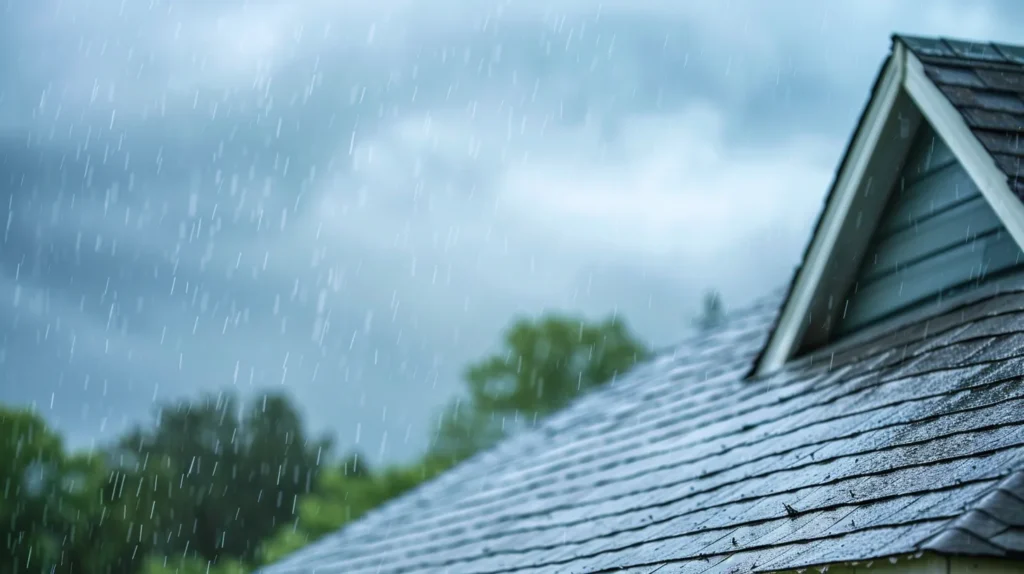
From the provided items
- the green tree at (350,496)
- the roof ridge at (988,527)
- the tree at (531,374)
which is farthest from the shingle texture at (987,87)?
the tree at (531,374)

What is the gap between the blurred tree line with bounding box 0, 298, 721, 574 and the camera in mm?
30109

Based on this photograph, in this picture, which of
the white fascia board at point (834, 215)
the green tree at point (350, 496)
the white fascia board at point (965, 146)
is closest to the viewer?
the white fascia board at point (965, 146)

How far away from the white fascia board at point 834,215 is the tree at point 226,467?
106 ft

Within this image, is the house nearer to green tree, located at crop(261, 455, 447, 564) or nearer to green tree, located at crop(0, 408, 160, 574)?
green tree, located at crop(261, 455, 447, 564)

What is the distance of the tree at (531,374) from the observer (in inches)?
1348

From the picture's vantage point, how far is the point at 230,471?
39750 mm

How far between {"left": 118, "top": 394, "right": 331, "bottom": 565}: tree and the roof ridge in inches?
1373

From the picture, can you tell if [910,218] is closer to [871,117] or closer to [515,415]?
[871,117]

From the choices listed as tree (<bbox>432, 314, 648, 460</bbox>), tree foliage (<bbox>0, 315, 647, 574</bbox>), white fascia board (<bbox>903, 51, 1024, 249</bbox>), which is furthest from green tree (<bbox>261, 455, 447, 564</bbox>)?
white fascia board (<bbox>903, 51, 1024, 249</bbox>)

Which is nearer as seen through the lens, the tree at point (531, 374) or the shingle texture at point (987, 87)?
the shingle texture at point (987, 87)

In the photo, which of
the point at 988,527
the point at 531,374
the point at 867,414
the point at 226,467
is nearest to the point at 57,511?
the point at 226,467

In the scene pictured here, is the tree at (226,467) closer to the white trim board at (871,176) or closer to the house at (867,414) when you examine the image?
the house at (867,414)

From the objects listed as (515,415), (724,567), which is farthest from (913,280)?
(515,415)

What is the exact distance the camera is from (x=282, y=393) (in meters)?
44.0
